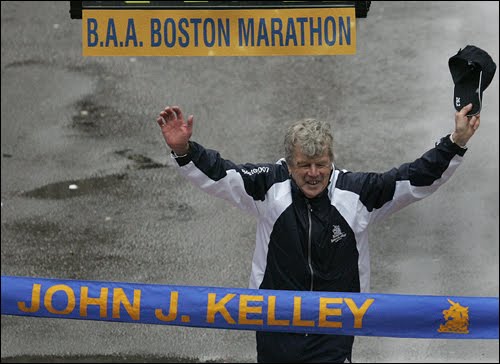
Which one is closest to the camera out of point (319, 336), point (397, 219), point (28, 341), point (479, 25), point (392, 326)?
point (392, 326)

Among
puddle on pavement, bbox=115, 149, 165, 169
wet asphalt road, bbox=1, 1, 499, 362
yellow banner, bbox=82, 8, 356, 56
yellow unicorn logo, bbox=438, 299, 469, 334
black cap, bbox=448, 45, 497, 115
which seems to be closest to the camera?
yellow unicorn logo, bbox=438, 299, 469, 334

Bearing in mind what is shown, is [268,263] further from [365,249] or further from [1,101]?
[1,101]

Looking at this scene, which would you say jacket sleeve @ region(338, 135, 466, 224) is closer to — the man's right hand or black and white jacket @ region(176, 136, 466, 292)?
black and white jacket @ region(176, 136, 466, 292)

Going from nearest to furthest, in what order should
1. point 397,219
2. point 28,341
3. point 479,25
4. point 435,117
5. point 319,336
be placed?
point 319,336, point 28,341, point 397,219, point 435,117, point 479,25

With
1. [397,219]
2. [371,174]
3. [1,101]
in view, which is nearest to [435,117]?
[397,219]

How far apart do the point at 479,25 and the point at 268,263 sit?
766 cm

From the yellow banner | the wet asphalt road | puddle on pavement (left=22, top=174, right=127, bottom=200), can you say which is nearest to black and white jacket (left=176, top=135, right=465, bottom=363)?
the yellow banner

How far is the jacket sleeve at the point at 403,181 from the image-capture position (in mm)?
5367

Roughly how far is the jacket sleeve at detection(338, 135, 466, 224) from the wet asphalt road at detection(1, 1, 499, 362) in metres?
3.02

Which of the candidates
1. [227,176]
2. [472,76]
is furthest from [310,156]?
[472,76]

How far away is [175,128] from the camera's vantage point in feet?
17.9

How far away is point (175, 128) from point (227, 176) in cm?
39

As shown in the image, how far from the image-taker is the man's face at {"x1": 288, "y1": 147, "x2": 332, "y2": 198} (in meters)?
5.32

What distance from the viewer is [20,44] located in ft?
41.9
